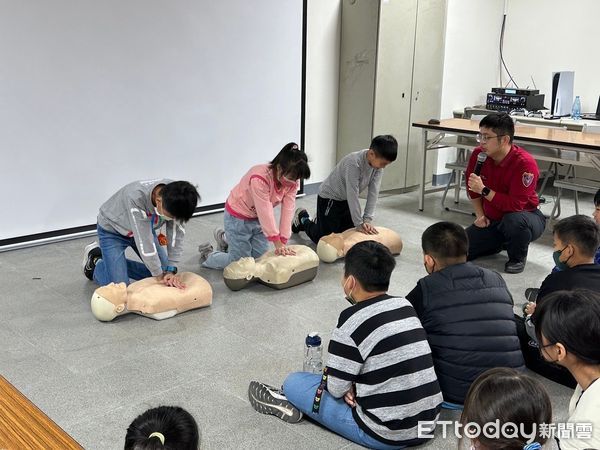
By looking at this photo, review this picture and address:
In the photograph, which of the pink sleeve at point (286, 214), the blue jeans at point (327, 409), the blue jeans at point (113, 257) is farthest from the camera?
the pink sleeve at point (286, 214)

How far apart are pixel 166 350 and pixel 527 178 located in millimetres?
2592

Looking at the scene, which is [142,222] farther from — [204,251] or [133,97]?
[133,97]

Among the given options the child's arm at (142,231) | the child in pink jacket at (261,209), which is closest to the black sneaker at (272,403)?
the child's arm at (142,231)

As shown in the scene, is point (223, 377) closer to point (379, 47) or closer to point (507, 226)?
point (507, 226)

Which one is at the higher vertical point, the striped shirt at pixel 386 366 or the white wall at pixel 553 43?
the white wall at pixel 553 43

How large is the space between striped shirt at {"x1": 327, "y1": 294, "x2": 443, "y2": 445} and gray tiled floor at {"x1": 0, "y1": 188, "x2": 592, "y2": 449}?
0.22 m

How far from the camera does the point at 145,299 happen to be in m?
3.14

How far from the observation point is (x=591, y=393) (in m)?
1.58

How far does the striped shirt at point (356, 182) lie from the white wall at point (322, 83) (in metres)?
1.56

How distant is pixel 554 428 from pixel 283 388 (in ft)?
3.81

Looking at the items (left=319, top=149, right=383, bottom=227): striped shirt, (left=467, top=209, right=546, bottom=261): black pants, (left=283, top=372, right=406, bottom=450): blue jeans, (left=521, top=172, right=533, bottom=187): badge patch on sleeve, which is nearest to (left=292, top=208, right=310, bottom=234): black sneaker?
(left=319, top=149, right=383, bottom=227): striped shirt

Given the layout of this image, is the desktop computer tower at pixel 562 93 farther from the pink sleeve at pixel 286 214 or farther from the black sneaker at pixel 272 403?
the black sneaker at pixel 272 403

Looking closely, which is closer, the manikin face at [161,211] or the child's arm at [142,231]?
the manikin face at [161,211]

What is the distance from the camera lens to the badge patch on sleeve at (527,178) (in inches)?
162
